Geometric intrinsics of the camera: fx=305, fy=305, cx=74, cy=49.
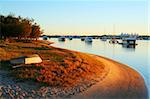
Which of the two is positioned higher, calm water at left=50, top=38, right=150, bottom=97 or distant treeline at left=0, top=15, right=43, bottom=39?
distant treeline at left=0, top=15, right=43, bottom=39

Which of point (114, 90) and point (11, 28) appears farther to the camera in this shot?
point (11, 28)

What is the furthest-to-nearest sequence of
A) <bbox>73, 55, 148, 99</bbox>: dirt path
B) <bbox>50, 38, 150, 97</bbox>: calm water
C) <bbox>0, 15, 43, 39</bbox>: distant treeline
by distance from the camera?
<bbox>0, 15, 43, 39</bbox>: distant treeline
<bbox>50, 38, 150, 97</bbox>: calm water
<bbox>73, 55, 148, 99</bbox>: dirt path

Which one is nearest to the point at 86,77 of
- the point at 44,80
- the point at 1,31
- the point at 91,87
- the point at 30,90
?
the point at 91,87

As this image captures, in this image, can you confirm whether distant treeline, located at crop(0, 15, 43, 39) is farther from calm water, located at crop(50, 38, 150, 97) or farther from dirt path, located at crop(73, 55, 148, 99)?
dirt path, located at crop(73, 55, 148, 99)

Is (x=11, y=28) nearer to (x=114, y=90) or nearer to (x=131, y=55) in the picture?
→ (x=131, y=55)

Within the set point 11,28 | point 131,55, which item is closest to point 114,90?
point 11,28

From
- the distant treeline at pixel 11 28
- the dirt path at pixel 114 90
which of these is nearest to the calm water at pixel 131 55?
the dirt path at pixel 114 90

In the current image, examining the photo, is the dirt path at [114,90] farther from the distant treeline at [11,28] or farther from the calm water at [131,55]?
the distant treeline at [11,28]

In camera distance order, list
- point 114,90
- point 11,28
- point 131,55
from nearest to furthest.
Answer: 1. point 114,90
2. point 11,28
3. point 131,55

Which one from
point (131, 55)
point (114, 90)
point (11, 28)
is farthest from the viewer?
point (131, 55)

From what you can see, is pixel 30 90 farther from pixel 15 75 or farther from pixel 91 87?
pixel 91 87

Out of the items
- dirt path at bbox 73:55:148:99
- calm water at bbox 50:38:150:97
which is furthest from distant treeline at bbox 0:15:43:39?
dirt path at bbox 73:55:148:99

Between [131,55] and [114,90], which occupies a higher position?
[114,90]

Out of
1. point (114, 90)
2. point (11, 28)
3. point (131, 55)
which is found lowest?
point (131, 55)
